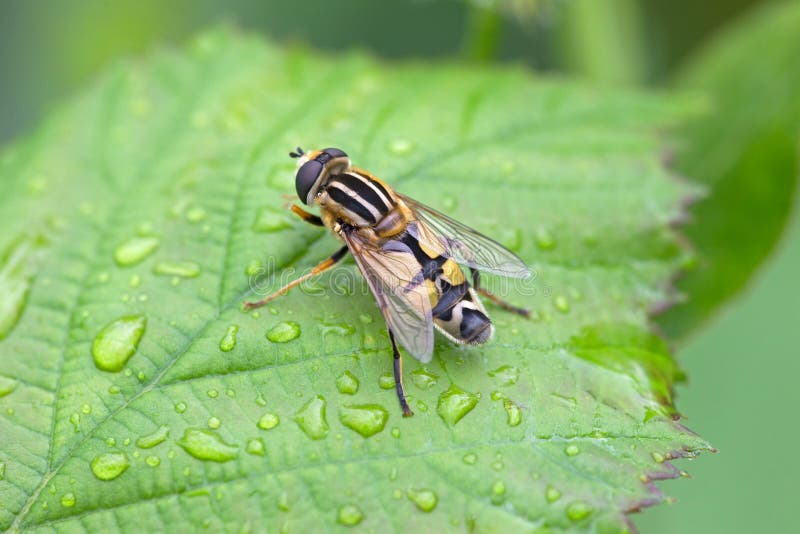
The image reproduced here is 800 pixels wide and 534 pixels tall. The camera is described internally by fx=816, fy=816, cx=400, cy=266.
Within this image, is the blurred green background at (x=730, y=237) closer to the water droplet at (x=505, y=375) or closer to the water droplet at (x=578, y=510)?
the water droplet at (x=505, y=375)

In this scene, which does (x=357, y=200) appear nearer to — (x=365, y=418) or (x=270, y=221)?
(x=270, y=221)

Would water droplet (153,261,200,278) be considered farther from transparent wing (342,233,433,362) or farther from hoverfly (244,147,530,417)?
transparent wing (342,233,433,362)

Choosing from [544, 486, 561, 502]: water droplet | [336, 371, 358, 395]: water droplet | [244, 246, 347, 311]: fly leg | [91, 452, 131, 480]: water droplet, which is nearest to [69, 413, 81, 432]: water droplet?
[91, 452, 131, 480]: water droplet

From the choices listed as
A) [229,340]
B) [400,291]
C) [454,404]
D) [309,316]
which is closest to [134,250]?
[229,340]

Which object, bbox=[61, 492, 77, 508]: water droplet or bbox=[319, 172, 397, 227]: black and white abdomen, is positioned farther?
bbox=[319, 172, 397, 227]: black and white abdomen

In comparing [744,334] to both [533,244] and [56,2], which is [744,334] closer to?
[533,244]

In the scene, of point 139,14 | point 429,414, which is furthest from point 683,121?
point 139,14
